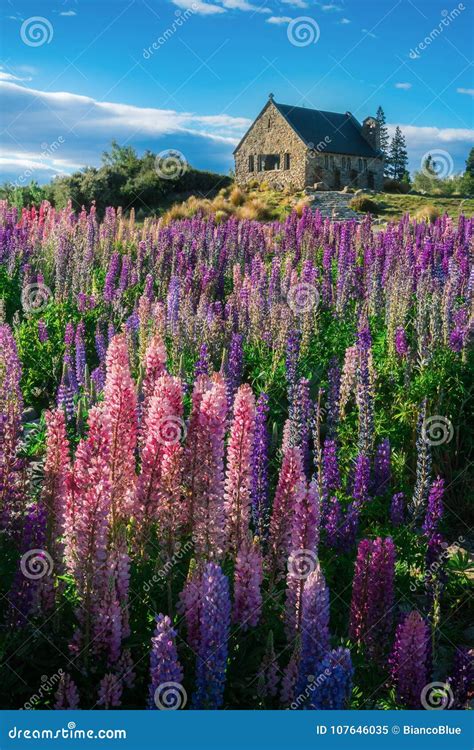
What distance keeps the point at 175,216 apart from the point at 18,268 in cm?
1357

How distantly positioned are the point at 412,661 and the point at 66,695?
5.33 feet

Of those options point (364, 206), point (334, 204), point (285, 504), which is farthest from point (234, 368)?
point (334, 204)

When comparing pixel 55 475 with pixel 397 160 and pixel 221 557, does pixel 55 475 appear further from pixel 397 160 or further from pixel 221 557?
pixel 397 160

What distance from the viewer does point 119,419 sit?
3230mm

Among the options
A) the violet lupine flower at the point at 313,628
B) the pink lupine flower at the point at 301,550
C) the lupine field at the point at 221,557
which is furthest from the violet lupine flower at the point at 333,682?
the pink lupine flower at the point at 301,550

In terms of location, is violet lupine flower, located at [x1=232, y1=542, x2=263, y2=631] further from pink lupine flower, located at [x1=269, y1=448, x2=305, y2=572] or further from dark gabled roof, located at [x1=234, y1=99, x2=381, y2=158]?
dark gabled roof, located at [x1=234, y1=99, x2=381, y2=158]

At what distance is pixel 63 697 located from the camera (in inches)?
113

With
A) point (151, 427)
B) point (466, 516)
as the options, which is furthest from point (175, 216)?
point (151, 427)

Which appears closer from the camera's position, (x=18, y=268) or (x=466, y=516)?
(x=466, y=516)

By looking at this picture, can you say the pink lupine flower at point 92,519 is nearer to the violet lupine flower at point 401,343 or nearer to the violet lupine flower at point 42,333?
the violet lupine flower at point 401,343

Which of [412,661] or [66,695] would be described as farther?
[412,661]
